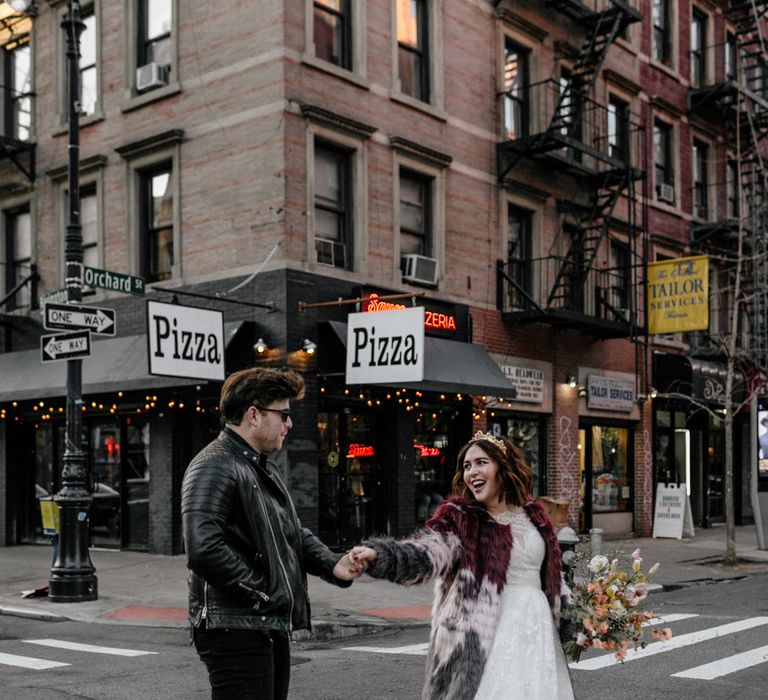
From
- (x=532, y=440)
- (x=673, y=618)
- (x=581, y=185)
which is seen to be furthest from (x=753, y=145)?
(x=673, y=618)

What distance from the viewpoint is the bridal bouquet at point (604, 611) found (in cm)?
477

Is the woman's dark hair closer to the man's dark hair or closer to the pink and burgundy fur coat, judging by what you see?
the pink and burgundy fur coat

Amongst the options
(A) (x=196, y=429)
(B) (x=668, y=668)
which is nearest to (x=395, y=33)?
(A) (x=196, y=429)

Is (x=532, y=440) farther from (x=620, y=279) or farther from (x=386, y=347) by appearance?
(x=386, y=347)

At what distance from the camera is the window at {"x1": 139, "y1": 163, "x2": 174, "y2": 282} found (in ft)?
56.9

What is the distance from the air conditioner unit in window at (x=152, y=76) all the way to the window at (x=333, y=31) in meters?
2.71

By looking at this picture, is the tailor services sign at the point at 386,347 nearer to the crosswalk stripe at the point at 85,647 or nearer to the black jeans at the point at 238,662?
the crosswalk stripe at the point at 85,647

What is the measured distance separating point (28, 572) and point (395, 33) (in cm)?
1061

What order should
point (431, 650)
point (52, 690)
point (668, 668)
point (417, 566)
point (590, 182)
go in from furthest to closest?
point (590, 182) → point (668, 668) → point (52, 690) → point (431, 650) → point (417, 566)

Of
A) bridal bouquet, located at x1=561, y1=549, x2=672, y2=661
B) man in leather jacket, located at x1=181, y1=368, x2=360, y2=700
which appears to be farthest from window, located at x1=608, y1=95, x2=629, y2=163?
man in leather jacket, located at x1=181, y1=368, x2=360, y2=700

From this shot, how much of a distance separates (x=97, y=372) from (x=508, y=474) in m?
13.1

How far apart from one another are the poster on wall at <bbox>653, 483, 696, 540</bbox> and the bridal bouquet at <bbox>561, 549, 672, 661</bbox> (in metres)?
18.2

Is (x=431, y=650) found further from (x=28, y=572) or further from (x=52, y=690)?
(x=28, y=572)

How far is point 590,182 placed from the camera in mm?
21781
